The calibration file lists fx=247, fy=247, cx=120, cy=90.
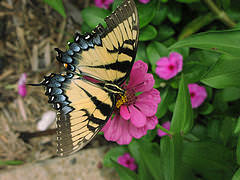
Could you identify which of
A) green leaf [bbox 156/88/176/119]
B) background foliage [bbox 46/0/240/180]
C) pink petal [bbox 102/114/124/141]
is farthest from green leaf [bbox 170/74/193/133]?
green leaf [bbox 156/88/176/119]

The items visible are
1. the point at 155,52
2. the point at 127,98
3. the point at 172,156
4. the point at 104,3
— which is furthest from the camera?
the point at 104,3

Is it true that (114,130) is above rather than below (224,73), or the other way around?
below

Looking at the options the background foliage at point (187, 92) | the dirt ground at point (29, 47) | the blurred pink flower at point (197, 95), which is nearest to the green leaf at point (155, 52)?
the background foliage at point (187, 92)

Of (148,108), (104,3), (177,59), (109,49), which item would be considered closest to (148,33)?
(177,59)

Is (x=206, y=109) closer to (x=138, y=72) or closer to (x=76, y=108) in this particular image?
(x=138, y=72)

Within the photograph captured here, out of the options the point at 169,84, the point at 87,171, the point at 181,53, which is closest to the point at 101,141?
the point at 87,171

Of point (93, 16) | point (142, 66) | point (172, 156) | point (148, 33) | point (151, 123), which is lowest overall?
point (172, 156)

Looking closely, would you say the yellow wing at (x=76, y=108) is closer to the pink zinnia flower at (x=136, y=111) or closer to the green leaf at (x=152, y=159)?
the pink zinnia flower at (x=136, y=111)
